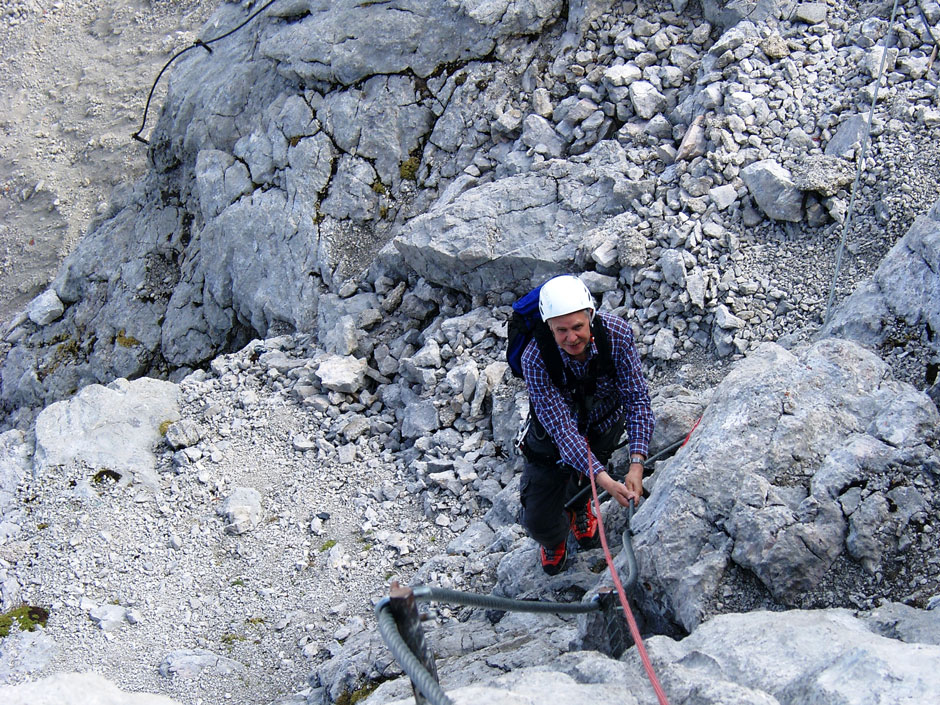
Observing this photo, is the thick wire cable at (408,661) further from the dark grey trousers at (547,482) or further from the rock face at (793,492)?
the dark grey trousers at (547,482)

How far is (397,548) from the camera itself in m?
7.25

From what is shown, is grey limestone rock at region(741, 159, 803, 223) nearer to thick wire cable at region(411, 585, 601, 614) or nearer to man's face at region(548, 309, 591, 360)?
man's face at region(548, 309, 591, 360)

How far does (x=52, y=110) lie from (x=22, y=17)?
4599 millimetres

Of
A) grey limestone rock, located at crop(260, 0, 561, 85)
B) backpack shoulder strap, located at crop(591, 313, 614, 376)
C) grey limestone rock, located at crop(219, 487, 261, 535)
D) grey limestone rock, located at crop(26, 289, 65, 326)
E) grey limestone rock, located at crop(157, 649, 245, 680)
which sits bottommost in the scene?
grey limestone rock, located at crop(157, 649, 245, 680)

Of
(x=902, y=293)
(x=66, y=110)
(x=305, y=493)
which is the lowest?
(x=305, y=493)

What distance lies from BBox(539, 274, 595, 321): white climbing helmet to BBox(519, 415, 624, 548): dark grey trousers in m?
1.22

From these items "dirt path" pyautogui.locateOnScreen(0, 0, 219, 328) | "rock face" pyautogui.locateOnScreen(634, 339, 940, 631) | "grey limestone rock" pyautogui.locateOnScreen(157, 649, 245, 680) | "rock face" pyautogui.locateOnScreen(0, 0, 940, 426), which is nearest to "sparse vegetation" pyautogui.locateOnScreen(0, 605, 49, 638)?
"grey limestone rock" pyautogui.locateOnScreen(157, 649, 245, 680)

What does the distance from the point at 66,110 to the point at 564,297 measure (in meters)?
21.2

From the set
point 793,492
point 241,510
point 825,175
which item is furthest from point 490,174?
point 793,492

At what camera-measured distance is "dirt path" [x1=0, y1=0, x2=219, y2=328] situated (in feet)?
59.9

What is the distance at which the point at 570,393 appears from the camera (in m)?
5.12

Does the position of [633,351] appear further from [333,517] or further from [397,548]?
[333,517]

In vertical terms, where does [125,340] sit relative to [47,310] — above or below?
below

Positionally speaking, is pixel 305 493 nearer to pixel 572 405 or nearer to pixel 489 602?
pixel 572 405
